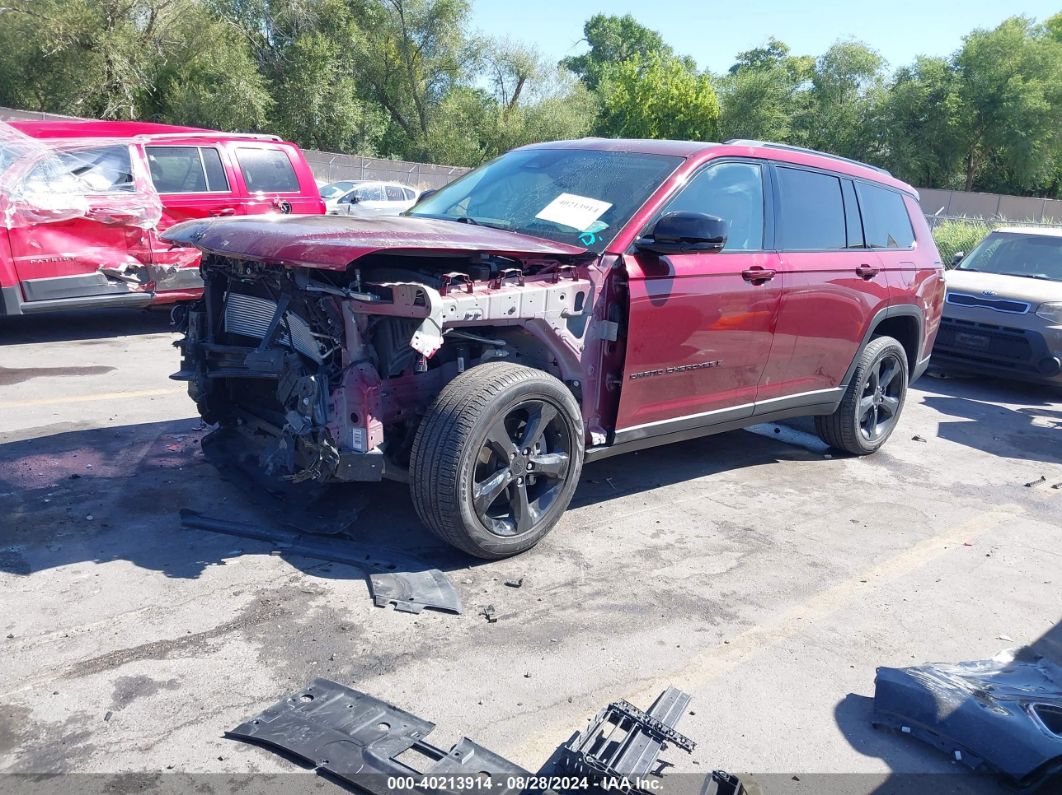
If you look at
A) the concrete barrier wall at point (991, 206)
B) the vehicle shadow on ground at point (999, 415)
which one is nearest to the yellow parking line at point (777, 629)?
the vehicle shadow on ground at point (999, 415)

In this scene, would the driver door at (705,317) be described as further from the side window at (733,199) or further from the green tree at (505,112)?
the green tree at (505,112)

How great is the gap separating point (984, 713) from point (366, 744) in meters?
2.04

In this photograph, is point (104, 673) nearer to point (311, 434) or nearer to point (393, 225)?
point (311, 434)

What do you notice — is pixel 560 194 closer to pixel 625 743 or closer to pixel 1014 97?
pixel 625 743

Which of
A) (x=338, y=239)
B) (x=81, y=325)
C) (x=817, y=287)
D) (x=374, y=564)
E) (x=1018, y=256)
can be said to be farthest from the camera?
(x=1018, y=256)

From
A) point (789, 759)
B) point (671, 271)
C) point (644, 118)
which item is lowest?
point (789, 759)

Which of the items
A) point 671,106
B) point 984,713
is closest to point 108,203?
point 984,713

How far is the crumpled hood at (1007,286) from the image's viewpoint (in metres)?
9.23

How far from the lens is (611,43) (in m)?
94.6

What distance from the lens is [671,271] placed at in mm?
4551

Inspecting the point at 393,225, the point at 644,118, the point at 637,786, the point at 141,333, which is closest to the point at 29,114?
the point at 141,333

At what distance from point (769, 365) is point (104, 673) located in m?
3.85

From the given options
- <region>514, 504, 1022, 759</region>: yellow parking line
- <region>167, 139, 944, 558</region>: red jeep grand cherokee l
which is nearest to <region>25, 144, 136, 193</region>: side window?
<region>167, 139, 944, 558</region>: red jeep grand cherokee l

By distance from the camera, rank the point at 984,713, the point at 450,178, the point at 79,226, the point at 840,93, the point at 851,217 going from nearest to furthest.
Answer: the point at 984,713, the point at 851,217, the point at 79,226, the point at 450,178, the point at 840,93
